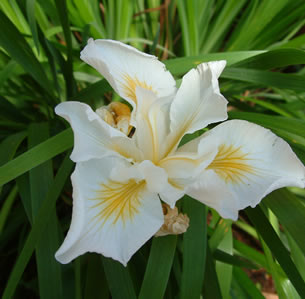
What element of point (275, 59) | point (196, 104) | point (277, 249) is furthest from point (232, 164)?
point (275, 59)

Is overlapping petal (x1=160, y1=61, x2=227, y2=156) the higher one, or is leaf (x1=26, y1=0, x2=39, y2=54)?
leaf (x1=26, y1=0, x2=39, y2=54)

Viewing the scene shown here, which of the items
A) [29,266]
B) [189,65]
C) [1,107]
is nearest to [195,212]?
[189,65]

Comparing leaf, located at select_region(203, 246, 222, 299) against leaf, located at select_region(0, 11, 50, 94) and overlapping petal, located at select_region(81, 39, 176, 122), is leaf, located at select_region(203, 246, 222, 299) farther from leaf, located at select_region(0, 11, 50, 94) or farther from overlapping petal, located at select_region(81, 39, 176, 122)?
leaf, located at select_region(0, 11, 50, 94)

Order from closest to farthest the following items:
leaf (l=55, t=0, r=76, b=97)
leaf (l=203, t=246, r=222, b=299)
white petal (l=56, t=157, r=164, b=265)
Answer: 1. white petal (l=56, t=157, r=164, b=265)
2. leaf (l=203, t=246, r=222, b=299)
3. leaf (l=55, t=0, r=76, b=97)

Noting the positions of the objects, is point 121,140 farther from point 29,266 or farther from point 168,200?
point 29,266

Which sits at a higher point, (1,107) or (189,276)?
(1,107)

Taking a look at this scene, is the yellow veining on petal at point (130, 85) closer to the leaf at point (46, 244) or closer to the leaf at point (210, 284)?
the leaf at point (46, 244)

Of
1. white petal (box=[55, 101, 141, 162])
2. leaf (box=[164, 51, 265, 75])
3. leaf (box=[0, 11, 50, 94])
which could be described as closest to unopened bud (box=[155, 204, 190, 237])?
white petal (box=[55, 101, 141, 162])

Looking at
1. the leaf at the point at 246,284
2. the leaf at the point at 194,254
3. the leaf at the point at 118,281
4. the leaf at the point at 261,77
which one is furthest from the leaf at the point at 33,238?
the leaf at the point at 246,284
